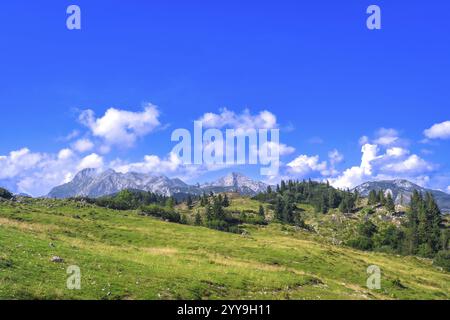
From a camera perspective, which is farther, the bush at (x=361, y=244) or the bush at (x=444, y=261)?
the bush at (x=361, y=244)

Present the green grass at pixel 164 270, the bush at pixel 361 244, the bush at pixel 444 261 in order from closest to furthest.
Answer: the green grass at pixel 164 270, the bush at pixel 444 261, the bush at pixel 361 244

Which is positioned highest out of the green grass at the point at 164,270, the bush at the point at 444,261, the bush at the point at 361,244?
the green grass at the point at 164,270

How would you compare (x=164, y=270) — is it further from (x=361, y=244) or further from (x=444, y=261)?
(x=361, y=244)

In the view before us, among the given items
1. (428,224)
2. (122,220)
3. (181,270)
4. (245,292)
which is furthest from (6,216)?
(428,224)

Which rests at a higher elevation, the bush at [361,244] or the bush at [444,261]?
the bush at [361,244]

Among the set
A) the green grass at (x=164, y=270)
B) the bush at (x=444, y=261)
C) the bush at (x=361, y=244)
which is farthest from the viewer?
the bush at (x=361, y=244)

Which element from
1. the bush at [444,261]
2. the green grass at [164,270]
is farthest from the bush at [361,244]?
the green grass at [164,270]

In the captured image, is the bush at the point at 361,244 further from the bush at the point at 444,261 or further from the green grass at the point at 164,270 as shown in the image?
the green grass at the point at 164,270

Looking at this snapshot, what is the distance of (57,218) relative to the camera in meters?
75.0

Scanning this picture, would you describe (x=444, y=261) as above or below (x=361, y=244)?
below

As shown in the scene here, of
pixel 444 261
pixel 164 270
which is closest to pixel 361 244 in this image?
pixel 444 261
